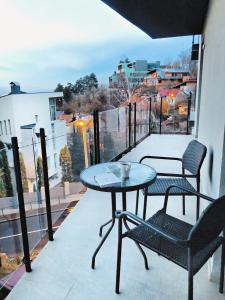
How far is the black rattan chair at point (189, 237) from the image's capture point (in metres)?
1.13

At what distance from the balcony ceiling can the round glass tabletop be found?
2.58 metres

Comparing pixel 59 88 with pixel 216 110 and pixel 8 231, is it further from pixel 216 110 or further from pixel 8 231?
pixel 216 110

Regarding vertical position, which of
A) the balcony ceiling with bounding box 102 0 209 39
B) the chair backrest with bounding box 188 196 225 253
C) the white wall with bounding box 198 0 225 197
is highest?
the balcony ceiling with bounding box 102 0 209 39

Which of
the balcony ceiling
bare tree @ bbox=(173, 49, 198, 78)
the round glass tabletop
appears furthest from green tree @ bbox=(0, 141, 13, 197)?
bare tree @ bbox=(173, 49, 198, 78)

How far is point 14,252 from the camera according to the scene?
2.23 metres

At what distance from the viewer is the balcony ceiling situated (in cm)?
347

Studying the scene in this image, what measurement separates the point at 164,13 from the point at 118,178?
3.44 m

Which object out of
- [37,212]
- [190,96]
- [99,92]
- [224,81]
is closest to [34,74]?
[99,92]

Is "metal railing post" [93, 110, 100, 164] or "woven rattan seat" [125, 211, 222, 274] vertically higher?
"metal railing post" [93, 110, 100, 164]

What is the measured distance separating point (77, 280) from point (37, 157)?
1103mm

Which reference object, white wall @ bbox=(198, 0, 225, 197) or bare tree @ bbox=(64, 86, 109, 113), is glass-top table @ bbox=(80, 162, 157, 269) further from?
bare tree @ bbox=(64, 86, 109, 113)

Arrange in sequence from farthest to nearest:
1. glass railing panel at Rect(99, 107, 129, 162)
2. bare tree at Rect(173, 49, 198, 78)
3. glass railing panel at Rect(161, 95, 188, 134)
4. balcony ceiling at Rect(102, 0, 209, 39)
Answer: bare tree at Rect(173, 49, 198, 78) < glass railing panel at Rect(161, 95, 188, 134) < glass railing panel at Rect(99, 107, 129, 162) < balcony ceiling at Rect(102, 0, 209, 39)

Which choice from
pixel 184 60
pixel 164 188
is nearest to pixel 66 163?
pixel 164 188

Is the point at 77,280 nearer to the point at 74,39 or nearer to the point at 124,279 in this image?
the point at 124,279
